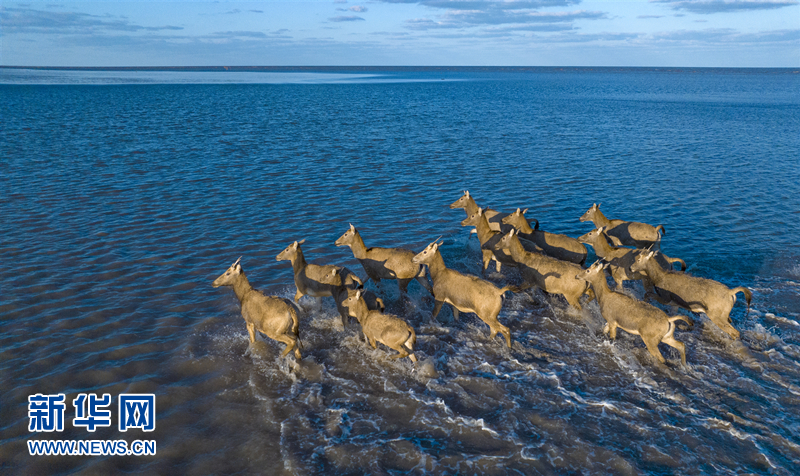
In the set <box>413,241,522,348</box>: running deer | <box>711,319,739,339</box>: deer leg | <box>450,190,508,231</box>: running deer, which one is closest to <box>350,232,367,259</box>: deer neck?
<box>413,241,522,348</box>: running deer

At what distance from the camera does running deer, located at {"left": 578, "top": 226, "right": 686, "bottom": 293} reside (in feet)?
47.4

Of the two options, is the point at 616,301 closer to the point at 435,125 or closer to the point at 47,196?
→ the point at 47,196

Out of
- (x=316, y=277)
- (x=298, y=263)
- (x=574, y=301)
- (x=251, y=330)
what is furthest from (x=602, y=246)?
(x=251, y=330)

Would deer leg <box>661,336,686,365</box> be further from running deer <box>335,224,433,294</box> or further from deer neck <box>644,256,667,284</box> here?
running deer <box>335,224,433,294</box>

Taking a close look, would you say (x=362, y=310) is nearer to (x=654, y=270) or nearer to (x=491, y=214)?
(x=654, y=270)

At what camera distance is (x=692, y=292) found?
12.9 m

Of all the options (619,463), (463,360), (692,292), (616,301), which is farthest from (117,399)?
(692,292)

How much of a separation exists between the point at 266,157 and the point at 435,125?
1052 inches

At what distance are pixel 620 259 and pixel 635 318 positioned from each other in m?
3.87

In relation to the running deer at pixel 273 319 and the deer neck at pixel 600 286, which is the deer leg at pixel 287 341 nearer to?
the running deer at pixel 273 319

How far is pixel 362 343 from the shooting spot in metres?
12.7

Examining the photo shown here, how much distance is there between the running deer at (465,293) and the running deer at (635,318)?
90.0 inches

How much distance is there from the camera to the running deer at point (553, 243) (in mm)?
16172

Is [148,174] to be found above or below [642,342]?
above
